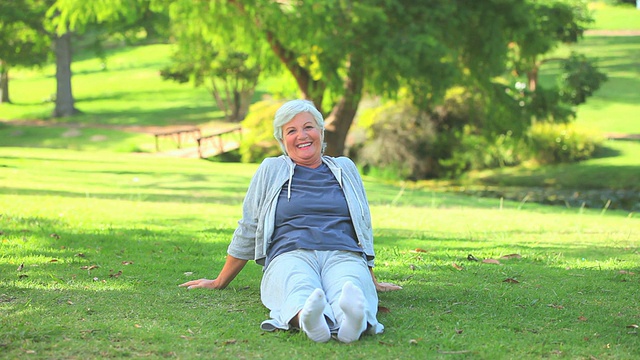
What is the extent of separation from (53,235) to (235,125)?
1166 inches

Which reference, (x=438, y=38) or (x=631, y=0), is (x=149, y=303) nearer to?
(x=438, y=38)

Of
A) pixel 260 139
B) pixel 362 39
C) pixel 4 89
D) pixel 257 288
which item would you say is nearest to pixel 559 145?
pixel 260 139

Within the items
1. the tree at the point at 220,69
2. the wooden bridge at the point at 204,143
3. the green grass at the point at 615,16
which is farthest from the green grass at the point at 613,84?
the tree at the point at 220,69

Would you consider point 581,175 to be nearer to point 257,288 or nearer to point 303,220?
point 257,288

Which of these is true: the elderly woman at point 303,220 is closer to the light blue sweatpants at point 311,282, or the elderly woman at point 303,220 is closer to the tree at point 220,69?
the light blue sweatpants at point 311,282

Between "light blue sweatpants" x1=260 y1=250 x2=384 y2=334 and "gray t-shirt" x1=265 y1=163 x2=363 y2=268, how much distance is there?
7cm

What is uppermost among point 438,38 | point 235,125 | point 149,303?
point 438,38

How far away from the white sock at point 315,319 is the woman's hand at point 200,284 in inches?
55.9

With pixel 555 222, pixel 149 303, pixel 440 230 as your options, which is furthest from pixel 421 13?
pixel 149 303

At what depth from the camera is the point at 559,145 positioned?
2888 cm

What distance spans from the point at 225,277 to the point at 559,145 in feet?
82.4

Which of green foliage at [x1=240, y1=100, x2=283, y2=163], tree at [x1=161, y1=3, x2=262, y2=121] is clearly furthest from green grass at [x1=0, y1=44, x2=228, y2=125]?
green foliage at [x1=240, y1=100, x2=283, y2=163]

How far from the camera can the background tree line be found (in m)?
18.6

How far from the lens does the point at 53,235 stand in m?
7.84
